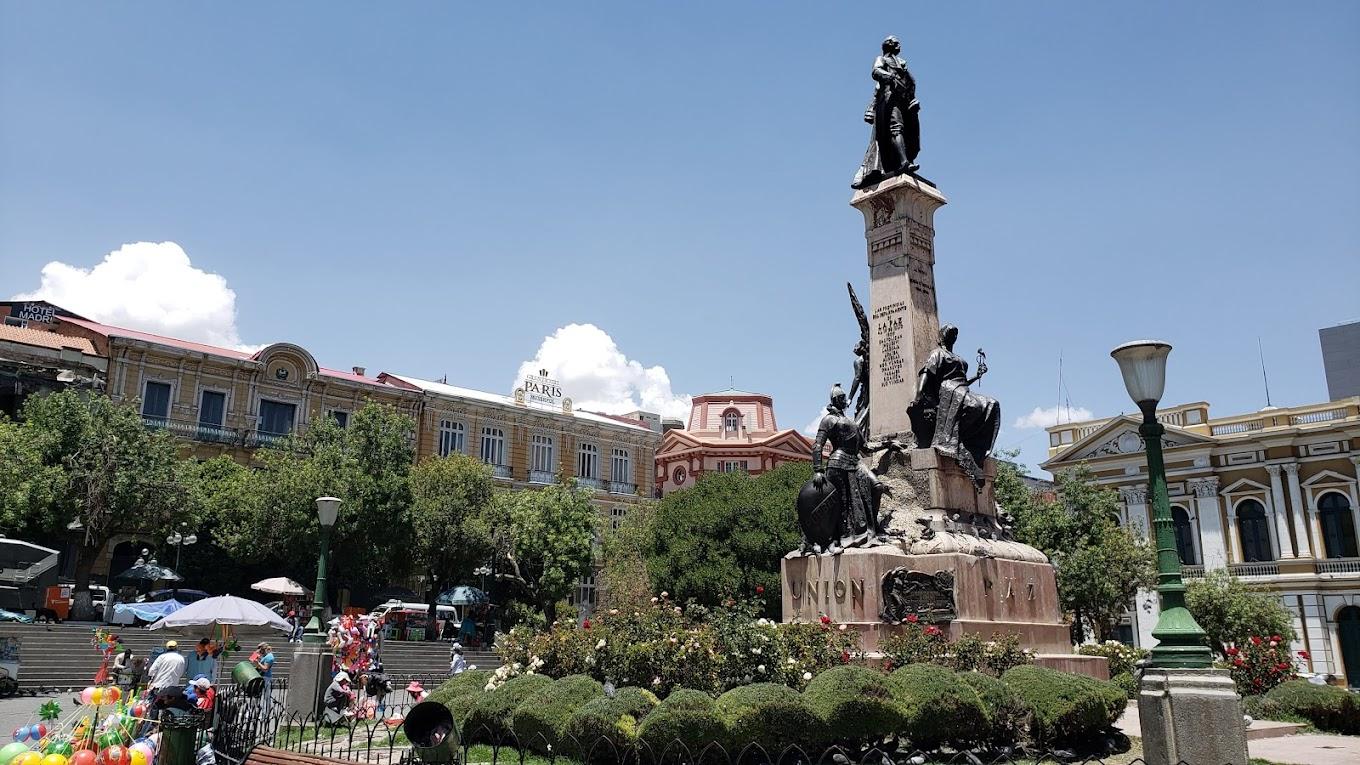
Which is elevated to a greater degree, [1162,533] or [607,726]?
[1162,533]

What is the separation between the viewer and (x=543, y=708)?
9.16 metres

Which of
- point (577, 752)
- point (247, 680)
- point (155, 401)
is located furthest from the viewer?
point (155, 401)

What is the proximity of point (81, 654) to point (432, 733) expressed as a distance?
829 inches

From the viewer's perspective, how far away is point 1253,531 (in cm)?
3866

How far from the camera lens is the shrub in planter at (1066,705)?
9.21 meters

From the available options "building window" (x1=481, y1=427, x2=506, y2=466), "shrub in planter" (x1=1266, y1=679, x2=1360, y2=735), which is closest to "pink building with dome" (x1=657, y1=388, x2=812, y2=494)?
"building window" (x1=481, y1=427, x2=506, y2=466)

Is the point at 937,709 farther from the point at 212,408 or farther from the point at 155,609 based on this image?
the point at 212,408

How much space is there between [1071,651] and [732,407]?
145ft

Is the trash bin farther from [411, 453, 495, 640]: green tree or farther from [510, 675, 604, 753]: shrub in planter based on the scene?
[411, 453, 495, 640]: green tree

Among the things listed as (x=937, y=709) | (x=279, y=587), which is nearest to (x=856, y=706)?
(x=937, y=709)

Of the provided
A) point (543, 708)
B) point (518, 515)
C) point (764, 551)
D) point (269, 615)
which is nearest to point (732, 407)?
point (518, 515)

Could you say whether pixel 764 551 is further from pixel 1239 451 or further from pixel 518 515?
pixel 1239 451

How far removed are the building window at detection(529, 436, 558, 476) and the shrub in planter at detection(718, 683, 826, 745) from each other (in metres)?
41.5

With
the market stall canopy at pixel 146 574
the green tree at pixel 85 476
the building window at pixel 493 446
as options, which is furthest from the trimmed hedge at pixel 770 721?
the building window at pixel 493 446
